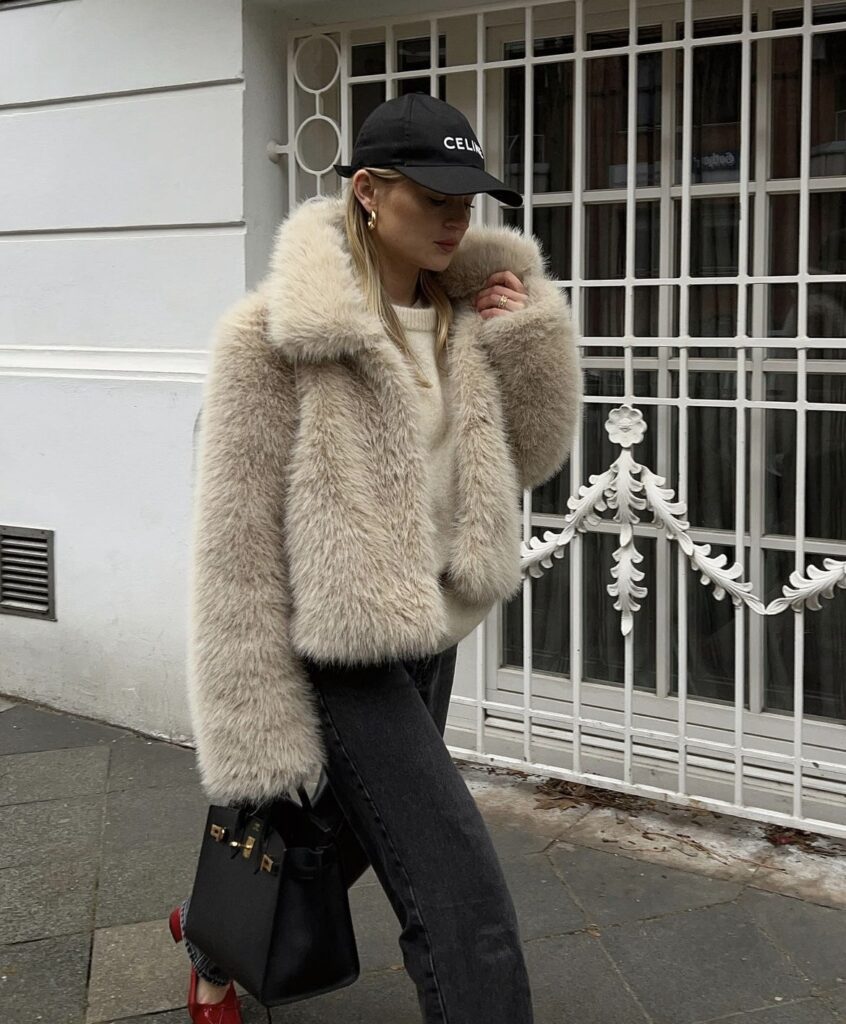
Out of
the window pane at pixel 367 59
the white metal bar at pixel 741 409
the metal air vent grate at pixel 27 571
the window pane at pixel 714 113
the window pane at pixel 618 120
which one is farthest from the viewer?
the metal air vent grate at pixel 27 571

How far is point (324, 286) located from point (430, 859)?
1106 millimetres

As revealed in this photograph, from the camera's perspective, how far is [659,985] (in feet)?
11.0

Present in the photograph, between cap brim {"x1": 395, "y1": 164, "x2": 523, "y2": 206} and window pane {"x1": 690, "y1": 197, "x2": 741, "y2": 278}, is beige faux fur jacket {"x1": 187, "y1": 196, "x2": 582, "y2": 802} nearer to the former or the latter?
cap brim {"x1": 395, "y1": 164, "x2": 523, "y2": 206}

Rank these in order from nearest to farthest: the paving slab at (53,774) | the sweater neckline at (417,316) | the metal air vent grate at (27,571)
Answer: the sweater neckline at (417,316) < the paving slab at (53,774) < the metal air vent grate at (27,571)

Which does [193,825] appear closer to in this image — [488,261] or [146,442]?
[146,442]

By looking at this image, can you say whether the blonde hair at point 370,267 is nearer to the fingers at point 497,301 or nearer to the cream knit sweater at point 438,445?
the cream knit sweater at point 438,445

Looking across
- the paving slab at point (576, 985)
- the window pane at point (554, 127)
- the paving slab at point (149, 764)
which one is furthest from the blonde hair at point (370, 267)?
the paving slab at point (149, 764)

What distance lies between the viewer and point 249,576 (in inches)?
102

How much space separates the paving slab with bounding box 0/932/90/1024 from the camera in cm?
329

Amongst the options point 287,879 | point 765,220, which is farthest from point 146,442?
point 287,879

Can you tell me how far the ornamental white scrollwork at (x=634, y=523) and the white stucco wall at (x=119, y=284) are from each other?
1.51 m

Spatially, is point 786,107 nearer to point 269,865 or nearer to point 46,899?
point 269,865

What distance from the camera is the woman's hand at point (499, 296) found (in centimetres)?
290

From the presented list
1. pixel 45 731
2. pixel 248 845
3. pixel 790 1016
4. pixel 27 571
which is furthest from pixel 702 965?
pixel 27 571
